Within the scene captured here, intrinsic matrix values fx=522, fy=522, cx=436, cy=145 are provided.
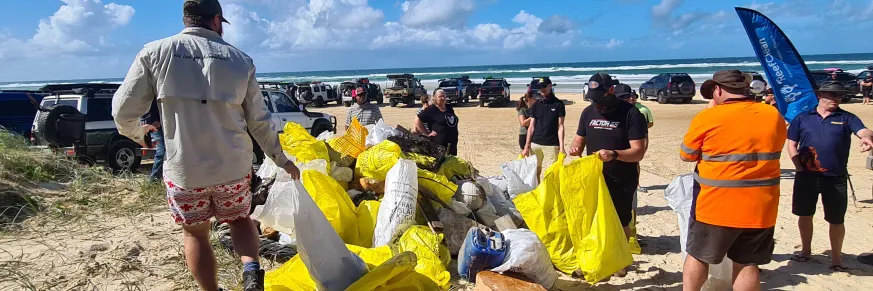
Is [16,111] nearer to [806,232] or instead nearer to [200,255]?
[200,255]

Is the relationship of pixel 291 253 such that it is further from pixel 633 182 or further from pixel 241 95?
pixel 633 182

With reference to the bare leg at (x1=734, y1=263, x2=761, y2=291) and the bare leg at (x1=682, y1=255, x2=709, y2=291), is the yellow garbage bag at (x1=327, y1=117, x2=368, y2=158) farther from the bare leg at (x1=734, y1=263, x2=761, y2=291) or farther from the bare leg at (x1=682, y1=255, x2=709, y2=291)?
the bare leg at (x1=734, y1=263, x2=761, y2=291)

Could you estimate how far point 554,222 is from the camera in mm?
3725

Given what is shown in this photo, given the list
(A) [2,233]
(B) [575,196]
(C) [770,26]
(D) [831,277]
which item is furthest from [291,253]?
(C) [770,26]

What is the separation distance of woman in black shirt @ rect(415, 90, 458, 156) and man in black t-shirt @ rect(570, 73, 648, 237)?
2518mm

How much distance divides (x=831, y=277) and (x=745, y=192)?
185 centimetres

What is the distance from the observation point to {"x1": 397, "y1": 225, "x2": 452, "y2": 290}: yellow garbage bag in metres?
3.28

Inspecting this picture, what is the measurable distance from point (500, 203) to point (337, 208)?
60.7 inches

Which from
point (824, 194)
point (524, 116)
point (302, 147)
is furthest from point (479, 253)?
point (524, 116)

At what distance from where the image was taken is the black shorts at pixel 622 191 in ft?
12.7

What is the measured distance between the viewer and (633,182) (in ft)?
12.7

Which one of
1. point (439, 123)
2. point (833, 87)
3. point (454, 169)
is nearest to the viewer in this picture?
point (833, 87)

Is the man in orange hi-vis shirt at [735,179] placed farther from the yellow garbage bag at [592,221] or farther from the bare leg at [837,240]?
the bare leg at [837,240]

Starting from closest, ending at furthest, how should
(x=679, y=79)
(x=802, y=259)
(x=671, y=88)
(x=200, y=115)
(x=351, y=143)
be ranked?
(x=200, y=115)
(x=802, y=259)
(x=351, y=143)
(x=671, y=88)
(x=679, y=79)
